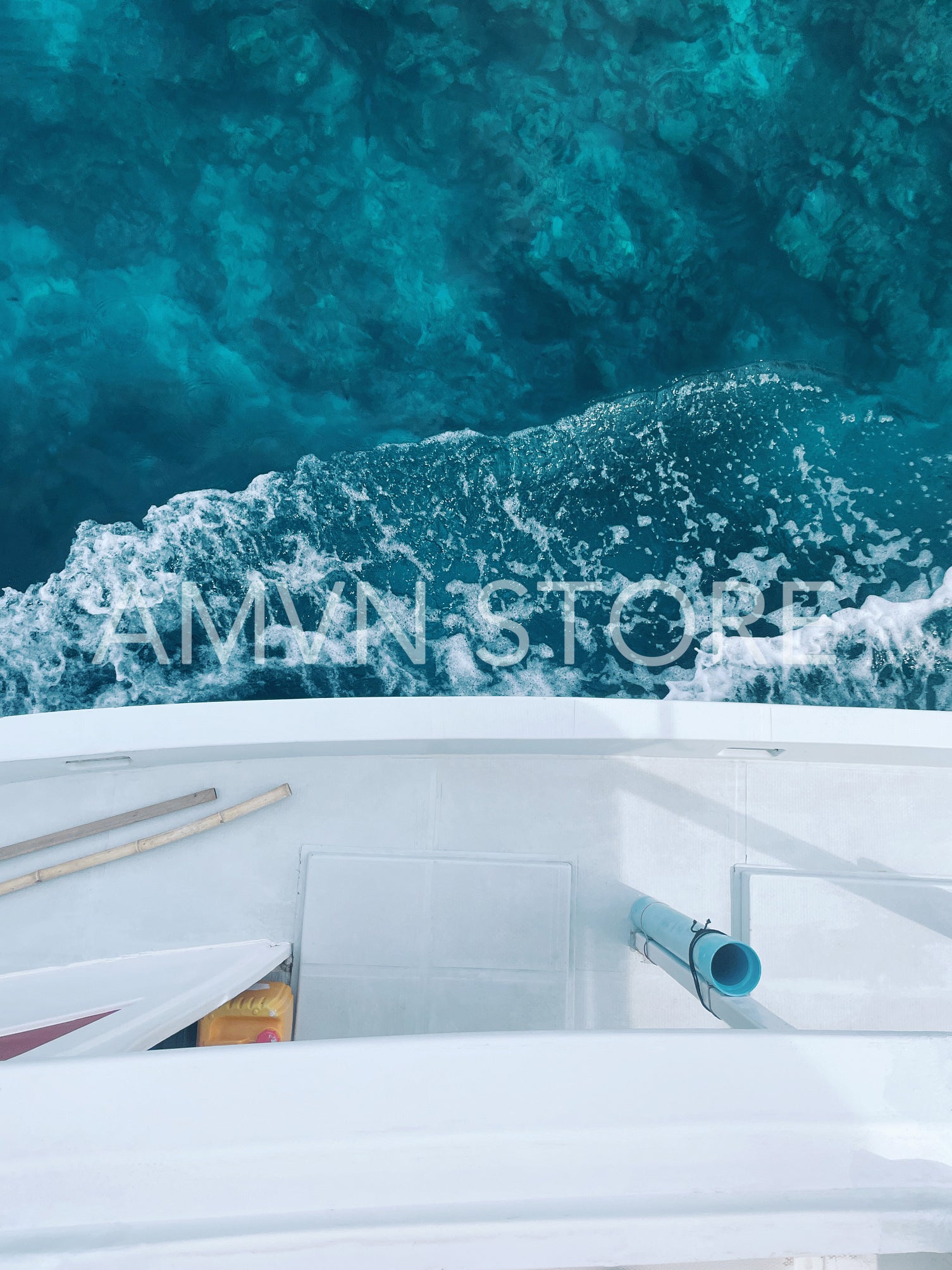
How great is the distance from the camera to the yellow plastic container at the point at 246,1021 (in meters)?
2.74

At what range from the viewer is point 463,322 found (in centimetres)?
511

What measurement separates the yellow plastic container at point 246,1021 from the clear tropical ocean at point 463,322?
253cm

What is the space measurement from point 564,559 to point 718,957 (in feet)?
10.4

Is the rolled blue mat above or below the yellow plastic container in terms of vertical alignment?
above

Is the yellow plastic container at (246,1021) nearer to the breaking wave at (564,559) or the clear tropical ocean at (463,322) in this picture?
the breaking wave at (564,559)

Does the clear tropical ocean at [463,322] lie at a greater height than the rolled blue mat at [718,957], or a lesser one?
greater

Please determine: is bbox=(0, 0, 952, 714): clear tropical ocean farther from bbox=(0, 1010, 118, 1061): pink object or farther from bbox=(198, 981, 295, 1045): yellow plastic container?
bbox=(0, 1010, 118, 1061): pink object

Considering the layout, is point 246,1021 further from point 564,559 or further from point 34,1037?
point 564,559

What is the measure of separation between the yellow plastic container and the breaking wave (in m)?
2.27

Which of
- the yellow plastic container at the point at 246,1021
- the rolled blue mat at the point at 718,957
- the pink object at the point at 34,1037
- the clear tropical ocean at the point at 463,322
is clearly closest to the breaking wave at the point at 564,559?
the clear tropical ocean at the point at 463,322

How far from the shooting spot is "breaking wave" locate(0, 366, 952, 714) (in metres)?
4.86

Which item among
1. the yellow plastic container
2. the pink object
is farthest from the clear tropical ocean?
the pink object

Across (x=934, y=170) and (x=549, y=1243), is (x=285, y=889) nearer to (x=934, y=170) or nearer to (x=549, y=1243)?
(x=549, y=1243)

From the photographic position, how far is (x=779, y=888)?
9.94ft
